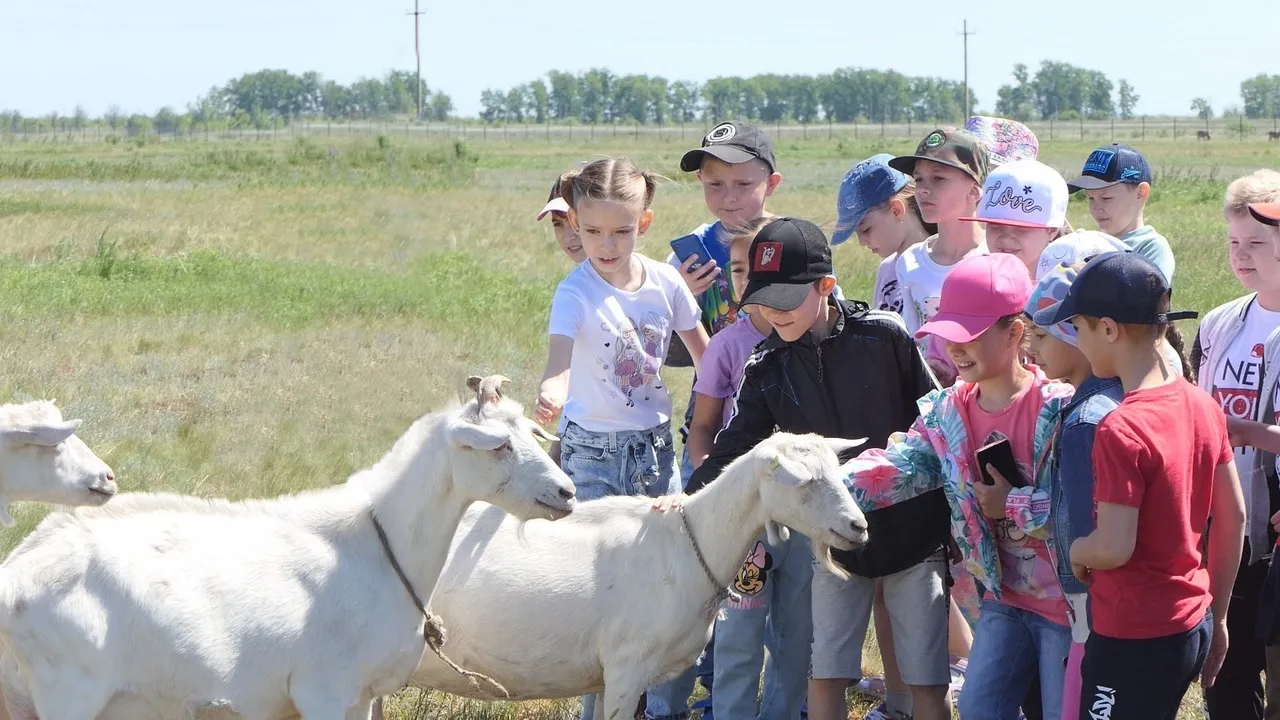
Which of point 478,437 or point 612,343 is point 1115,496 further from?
point 612,343

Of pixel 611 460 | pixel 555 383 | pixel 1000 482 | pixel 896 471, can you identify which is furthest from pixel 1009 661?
pixel 555 383

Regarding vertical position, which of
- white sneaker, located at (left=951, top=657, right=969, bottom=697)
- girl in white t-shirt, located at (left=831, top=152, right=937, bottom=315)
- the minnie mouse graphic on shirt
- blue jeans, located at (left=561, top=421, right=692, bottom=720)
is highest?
girl in white t-shirt, located at (left=831, top=152, right=937, bottom=315)

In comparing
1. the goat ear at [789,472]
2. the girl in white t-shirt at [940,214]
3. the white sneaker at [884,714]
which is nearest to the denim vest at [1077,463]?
the goat ear at [789,472]

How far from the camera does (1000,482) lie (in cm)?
449

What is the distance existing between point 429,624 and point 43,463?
1.61m

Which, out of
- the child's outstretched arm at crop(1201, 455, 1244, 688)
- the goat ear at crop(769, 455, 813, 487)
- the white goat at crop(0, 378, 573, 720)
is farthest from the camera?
the goat ear at crop(769, 455, 813, 487)

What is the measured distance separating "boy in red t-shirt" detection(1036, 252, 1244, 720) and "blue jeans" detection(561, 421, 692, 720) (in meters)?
2.18

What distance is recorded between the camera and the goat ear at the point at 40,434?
487cm

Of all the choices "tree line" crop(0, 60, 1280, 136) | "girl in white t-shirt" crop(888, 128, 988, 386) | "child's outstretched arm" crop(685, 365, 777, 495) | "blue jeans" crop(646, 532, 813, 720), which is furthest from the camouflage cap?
"tree line" crop(0, 60, 1280, 136)

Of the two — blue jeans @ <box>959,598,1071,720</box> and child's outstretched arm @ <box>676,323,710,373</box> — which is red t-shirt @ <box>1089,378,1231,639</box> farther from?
child's outstretched arm @ <box>676,323,710,373</box>

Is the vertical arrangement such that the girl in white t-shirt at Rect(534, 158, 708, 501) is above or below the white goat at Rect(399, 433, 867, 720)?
above

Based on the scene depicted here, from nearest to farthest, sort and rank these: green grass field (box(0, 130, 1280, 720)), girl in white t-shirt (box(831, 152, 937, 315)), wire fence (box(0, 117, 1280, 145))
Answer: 1. girl in white t-shirt (box(831, 152, 937, 315))
2. green grass field (box(0, 130, 1280, 720))
3. wire fence (box(0, 117, 1280, 145))

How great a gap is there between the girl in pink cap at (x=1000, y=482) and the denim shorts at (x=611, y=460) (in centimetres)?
147

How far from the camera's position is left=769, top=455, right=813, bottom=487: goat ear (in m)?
4.68
